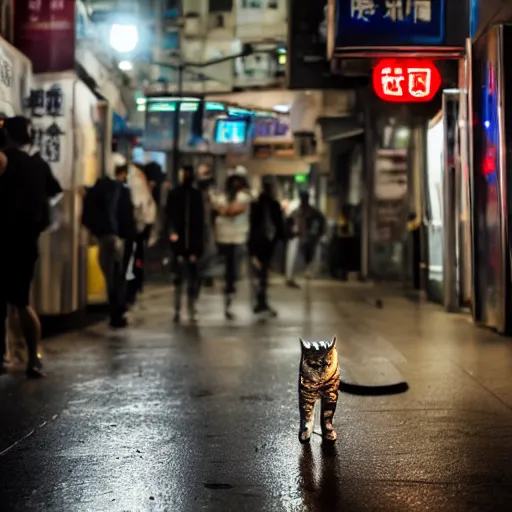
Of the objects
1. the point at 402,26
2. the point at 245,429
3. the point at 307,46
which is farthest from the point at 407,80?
the point at 245,429

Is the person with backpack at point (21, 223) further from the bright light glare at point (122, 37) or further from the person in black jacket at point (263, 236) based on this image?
the bright light glare at point (122, 37)

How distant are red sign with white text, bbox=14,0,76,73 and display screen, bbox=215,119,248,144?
913 cm

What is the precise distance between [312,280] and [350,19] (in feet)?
36.8

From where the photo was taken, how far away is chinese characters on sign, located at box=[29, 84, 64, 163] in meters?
9.21

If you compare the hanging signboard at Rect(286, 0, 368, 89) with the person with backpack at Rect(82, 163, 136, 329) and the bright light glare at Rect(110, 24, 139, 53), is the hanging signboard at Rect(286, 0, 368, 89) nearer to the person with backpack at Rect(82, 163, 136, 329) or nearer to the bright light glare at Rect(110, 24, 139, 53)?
the bright light glare at Rect(110, 24, 139, 53)

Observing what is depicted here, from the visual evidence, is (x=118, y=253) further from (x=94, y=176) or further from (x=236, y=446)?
(x=236, y=446)

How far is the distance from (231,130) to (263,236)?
7.87 m

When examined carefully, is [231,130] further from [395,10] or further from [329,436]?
[329,436]

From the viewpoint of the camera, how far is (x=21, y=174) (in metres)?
6.66

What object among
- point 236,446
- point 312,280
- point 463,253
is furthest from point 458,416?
point 312,280

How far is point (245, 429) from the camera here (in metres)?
4.94

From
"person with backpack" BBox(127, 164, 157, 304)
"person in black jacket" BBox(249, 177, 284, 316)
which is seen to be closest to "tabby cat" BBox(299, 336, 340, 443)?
A: "person in black jacket" BBox(249, 177, 284, 316)

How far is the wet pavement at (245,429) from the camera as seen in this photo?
12.0 ft

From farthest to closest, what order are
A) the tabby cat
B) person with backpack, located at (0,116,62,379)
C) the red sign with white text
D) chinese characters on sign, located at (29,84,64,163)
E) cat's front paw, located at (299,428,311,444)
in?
chinese characters on sign, located at (29,84,64,163)
the red sign with white text
person with backpack, located at (0,116,62,379)
cat's front paw, located at (299,428,311,444)
the tabby cat
